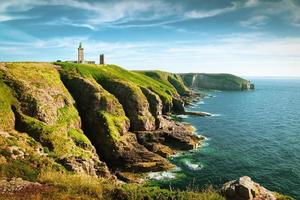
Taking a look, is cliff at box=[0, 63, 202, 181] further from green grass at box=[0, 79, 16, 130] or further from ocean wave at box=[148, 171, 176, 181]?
ocean wave at box=[148, 171, 176, 181]

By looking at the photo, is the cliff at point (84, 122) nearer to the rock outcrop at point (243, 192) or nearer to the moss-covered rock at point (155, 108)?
the moss-covered rock at point (155, 108)

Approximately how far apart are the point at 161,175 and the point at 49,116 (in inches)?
1079

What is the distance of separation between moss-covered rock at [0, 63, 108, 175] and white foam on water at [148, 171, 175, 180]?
1035cm

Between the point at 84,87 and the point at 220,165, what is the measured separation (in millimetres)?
41832

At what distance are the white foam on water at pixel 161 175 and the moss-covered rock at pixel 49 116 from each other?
1035 cm

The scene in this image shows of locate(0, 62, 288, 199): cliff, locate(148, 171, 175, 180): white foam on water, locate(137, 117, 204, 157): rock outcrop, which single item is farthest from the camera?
locate(137, 117, 204, 157): rock outcrop

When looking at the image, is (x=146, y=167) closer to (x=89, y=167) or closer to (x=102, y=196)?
(x=89, y=167)

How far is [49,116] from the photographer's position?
2625 inches

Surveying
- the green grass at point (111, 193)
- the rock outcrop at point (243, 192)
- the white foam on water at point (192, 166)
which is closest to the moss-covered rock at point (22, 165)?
the green grass at point (111, 193)

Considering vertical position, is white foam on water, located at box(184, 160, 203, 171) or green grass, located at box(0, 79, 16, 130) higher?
green grass, located at box(0, 79, 16, 130)

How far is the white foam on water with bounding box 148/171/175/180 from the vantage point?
2437 inches

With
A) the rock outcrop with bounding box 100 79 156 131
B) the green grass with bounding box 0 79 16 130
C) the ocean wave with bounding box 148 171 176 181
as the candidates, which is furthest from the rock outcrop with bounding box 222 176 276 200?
the rock outcrop with bounding box 100 79 156 131

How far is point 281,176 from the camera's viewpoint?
63438 mm

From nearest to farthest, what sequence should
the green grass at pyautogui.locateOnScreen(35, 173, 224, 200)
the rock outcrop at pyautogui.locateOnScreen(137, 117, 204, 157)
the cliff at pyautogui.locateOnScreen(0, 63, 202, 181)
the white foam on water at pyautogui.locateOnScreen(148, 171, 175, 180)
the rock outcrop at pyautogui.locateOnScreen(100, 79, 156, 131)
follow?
the green grass at pyautogui.locateOnScreen(35, 173, 224, 200) < the cliff at pyautogui.locateOnScreen(0, 63, 202, 181) < the white foam on water at pyautogui.locateOnScreen(148, 171, 175, 180) < the rock outcrop at pyautogui.locateOnScreen(137, 117, 204, 157) < the rock outcrop at pyautogui.locateOnScreen(100, 79, 156, 131)
